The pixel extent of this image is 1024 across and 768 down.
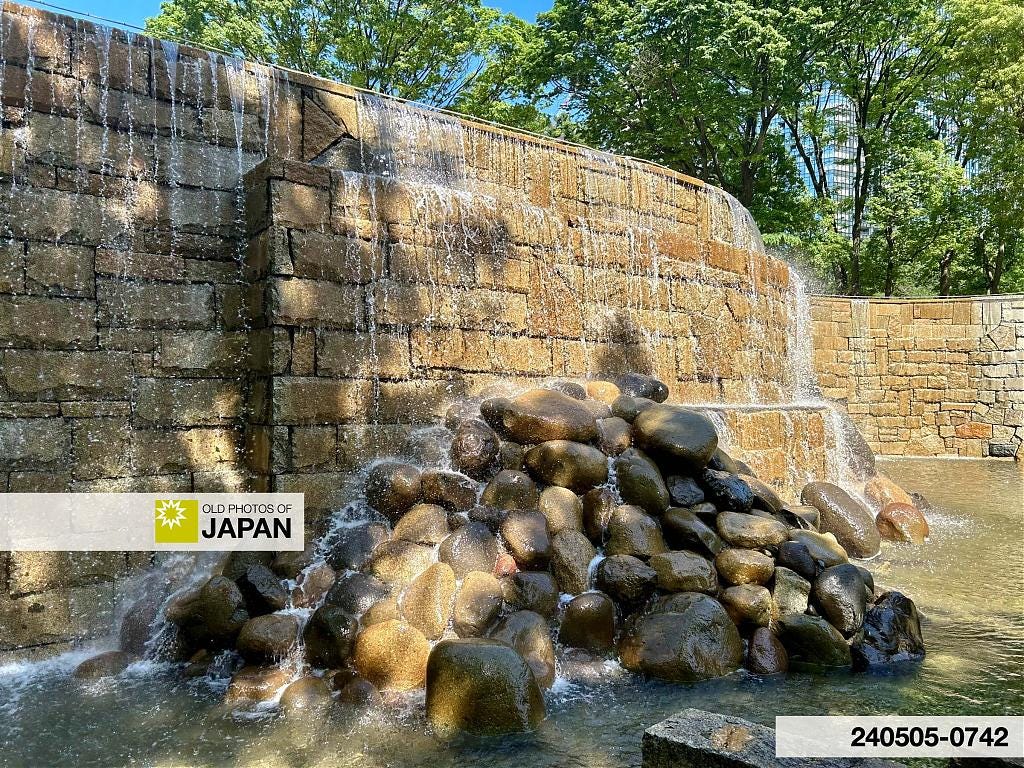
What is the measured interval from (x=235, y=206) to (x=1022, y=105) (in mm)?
17308

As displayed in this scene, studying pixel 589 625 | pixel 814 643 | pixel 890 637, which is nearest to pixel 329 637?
pixel 589 625

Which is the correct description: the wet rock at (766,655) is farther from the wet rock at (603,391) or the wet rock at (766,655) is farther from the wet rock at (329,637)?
the wet rock at (603,391)

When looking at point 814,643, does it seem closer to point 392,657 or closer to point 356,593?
point 392,657

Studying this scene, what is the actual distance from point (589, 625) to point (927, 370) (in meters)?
12.8

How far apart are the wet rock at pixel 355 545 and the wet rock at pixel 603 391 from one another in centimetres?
223

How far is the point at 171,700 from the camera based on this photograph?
11.9ft

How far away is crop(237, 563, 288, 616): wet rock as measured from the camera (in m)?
4.18

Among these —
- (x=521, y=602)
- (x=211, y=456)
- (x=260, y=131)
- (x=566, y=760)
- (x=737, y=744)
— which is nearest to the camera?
(x=737, y=744)

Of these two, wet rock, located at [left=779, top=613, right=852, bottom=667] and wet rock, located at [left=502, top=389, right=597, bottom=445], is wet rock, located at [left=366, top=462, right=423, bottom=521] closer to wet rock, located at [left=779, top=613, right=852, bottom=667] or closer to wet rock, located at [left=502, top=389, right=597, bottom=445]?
wet rock, located at [left=502, top=389, right=597, bottom=445]

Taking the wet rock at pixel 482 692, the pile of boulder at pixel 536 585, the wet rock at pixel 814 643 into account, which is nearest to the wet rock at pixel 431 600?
the pile of boulder at pixel 536 585

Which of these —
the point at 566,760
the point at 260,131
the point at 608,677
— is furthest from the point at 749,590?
the point at 260,131

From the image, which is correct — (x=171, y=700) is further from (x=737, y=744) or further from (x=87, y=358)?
(x=737, y=744)

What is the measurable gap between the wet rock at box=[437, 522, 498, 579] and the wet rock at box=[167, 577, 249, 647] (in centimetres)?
119

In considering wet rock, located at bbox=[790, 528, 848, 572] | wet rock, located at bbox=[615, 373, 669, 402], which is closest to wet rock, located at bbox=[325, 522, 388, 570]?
wet rock, located at bbox=[615, 373, 669, 402]
